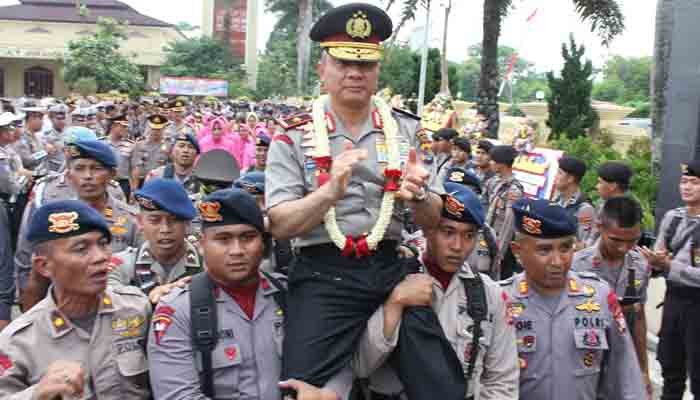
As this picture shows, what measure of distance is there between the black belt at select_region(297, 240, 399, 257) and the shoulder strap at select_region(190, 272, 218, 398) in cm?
43

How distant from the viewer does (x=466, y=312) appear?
335 centimetres

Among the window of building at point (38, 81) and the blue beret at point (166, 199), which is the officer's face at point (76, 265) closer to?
the blue beret at point (166, 199)

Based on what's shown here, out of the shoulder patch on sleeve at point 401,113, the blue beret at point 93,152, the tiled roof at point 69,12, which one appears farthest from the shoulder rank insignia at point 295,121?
the tiled roof at point 69,12

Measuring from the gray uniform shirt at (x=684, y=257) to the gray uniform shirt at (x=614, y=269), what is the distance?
2.31 ft

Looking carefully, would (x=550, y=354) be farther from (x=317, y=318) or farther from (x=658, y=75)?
(x=658, y=75)

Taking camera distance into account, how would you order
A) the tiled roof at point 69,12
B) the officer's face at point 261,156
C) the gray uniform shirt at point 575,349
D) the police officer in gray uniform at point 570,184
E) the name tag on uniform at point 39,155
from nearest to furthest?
1. the gray uniform shirt at point 575,349
2. the police officer in gray uniform at point 570,184
3. the officer's face at point 261,156
4. the name tag on uniform at point 39,155
5. the tiled roof at point 69,12

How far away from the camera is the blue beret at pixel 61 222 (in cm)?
315

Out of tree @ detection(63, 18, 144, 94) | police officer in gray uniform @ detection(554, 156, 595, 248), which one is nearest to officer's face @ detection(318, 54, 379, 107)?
police officer in gray uniform @ detection(554, 156, 595, 248)

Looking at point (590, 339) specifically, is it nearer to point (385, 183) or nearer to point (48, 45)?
point (385, 183)

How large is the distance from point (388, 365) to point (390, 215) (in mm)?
642

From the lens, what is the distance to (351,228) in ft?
10.0

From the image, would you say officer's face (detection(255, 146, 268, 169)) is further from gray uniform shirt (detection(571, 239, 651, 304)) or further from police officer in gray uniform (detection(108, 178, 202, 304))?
gray uniform shirt (detection(571, 239, 651, 304))

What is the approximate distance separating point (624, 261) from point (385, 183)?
2.48m

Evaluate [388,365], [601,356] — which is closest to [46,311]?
[388,365]
